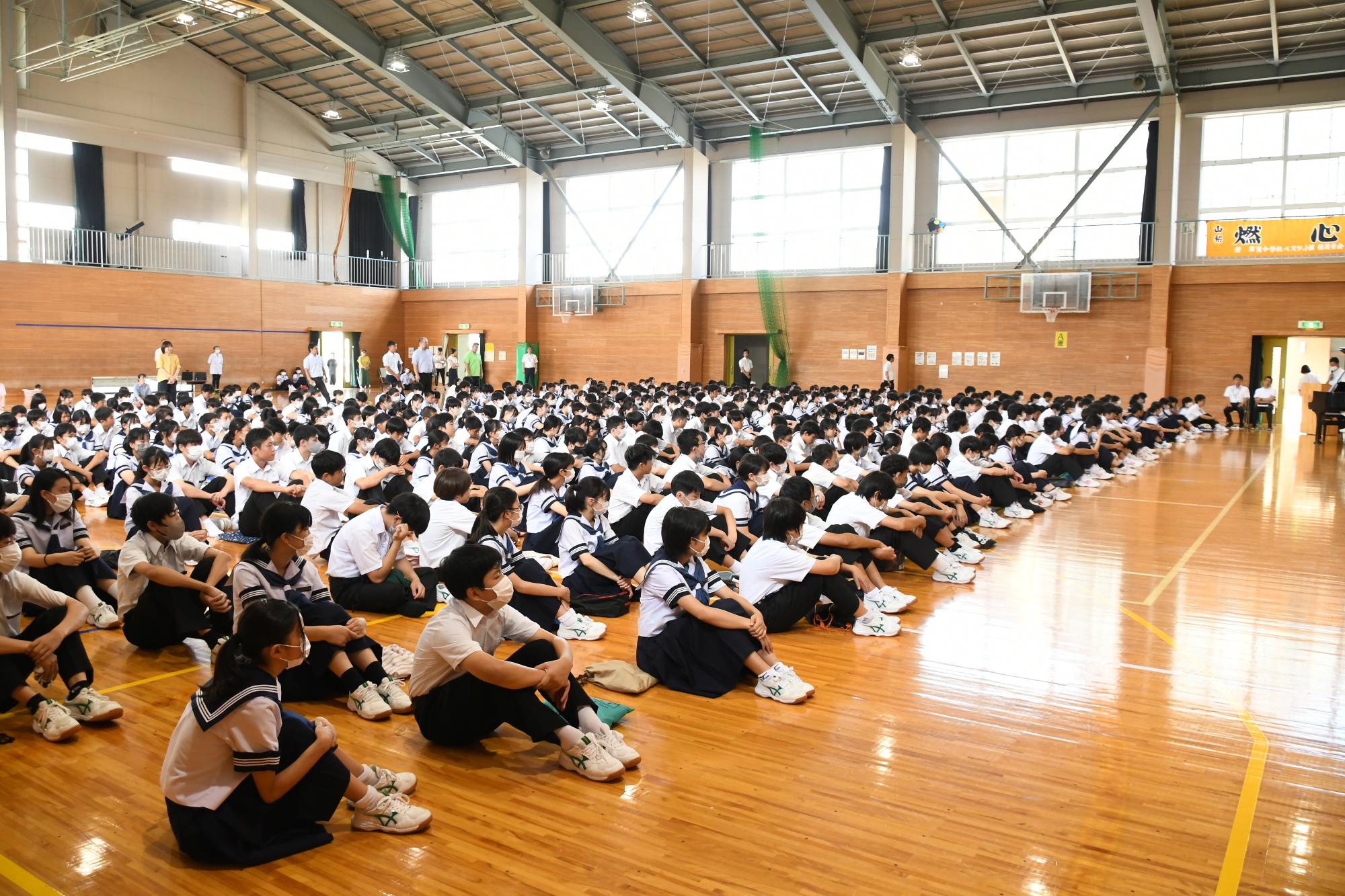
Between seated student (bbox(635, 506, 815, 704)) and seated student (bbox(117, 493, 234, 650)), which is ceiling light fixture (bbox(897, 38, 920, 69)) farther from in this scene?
seated student (bbox(117, 493, 234, 650))

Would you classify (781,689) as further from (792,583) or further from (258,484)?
(258,484)

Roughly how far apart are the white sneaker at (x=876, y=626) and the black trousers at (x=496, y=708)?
106 inches

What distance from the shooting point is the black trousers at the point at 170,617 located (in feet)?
17.9

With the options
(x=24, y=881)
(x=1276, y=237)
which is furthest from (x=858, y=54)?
(x=24, y=881)

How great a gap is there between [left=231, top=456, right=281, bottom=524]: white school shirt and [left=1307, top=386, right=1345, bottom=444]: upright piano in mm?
19342

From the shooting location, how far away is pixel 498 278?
99.8 ft

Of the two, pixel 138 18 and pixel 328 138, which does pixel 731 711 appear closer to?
pixel 138 18

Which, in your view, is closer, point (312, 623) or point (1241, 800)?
point (1241, 800)

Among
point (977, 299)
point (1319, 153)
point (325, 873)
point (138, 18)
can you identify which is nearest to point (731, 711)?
point (325, 873)

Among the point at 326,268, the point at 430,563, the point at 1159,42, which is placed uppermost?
the point at 1159,42

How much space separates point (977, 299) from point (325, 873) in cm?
2227

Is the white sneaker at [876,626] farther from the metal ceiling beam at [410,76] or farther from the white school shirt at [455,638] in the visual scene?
the metal ceiling beam at [410,76]

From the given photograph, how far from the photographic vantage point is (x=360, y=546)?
252 inches

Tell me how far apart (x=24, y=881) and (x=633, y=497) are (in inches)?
203
